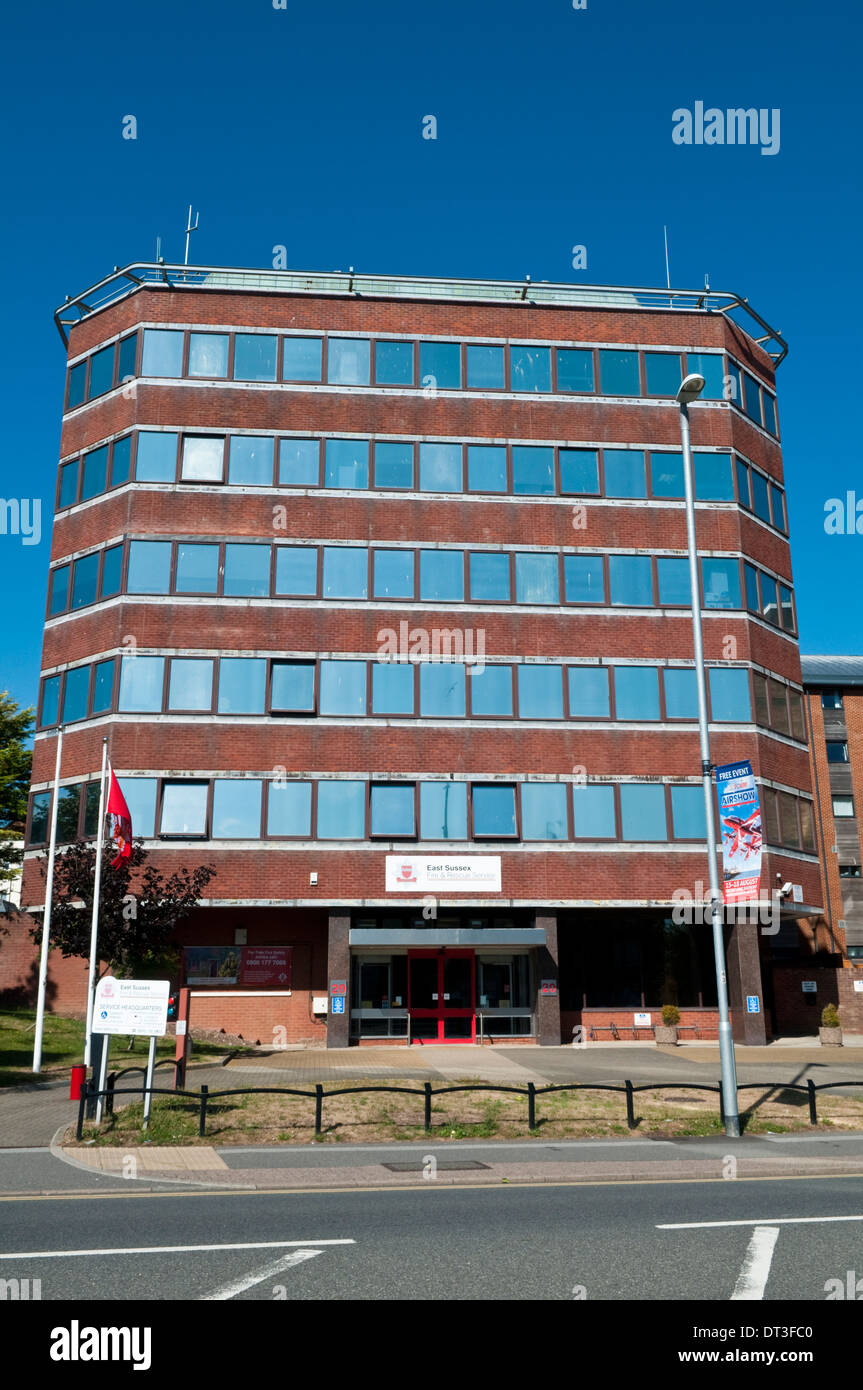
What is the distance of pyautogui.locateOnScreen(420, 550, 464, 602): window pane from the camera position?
36719mm

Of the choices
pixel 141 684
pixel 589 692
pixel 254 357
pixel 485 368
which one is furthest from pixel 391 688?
pixel 254 357

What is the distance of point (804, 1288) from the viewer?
815cm

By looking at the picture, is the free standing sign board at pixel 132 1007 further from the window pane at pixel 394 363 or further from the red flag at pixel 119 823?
the window pane at pixel 394 363

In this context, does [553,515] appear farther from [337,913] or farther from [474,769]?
[337,913]

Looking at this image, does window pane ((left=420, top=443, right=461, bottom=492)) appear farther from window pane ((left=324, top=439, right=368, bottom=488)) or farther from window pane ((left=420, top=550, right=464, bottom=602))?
window pane ((left=420, top=550, right=464, bottom=602))

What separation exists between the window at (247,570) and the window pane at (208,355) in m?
6.33

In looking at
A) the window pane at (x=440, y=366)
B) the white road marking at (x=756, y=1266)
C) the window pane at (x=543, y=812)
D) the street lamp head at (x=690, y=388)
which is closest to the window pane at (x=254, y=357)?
the window pane at (x=440, y=366)

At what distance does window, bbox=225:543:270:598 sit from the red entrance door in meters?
12.6

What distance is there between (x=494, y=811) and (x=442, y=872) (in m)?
2.55

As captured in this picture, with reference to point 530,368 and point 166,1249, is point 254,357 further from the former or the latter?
point 166,1249

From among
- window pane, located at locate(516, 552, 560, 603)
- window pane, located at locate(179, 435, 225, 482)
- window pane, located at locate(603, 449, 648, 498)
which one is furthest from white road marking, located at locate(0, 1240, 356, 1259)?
window pane, located at locate(603, 449, 648, 498)

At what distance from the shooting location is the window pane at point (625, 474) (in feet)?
126

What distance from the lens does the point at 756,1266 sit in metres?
8.88
